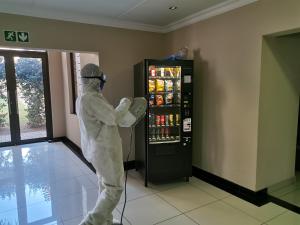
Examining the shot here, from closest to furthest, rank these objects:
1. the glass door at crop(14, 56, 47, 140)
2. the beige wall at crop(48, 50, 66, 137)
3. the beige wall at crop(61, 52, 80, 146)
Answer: the beige wall at crop(61, 52, 80, 146), the glass door at crop(14, 56, 47, 140), the beige wall at crop(48, 50, 66, 137)

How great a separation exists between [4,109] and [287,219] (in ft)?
18.3

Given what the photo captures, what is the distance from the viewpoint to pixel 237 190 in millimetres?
2959

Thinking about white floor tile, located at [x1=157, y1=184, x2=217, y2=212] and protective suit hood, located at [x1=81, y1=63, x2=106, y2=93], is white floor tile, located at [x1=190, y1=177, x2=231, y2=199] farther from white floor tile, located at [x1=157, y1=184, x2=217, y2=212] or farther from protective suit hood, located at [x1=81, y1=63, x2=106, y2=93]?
protective suit hood, located at [x1=81, y1=63, x2=106, y2=93]

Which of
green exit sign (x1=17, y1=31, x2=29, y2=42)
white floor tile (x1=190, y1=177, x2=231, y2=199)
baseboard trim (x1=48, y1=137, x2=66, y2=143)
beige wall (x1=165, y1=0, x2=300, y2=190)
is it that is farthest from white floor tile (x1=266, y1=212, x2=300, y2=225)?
baseboard trim (x1=48, y1=137, x2=66, y2=143)

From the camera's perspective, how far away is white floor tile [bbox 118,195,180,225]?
8.02 ft

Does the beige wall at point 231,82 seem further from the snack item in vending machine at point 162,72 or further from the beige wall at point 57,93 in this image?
the beige wall at point 57,93

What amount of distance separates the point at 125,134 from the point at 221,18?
2206mm

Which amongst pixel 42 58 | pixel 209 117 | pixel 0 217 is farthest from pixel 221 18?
pixel 42 58

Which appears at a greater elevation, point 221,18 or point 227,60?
point 221,18

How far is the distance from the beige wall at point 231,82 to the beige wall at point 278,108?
110 millimetres

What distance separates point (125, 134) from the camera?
12.4 feet

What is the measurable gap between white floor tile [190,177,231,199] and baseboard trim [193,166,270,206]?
0.06 meters

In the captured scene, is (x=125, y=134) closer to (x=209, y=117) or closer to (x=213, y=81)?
(x=209, y=117)

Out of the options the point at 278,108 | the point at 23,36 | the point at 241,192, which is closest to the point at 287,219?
the point at 241,192
